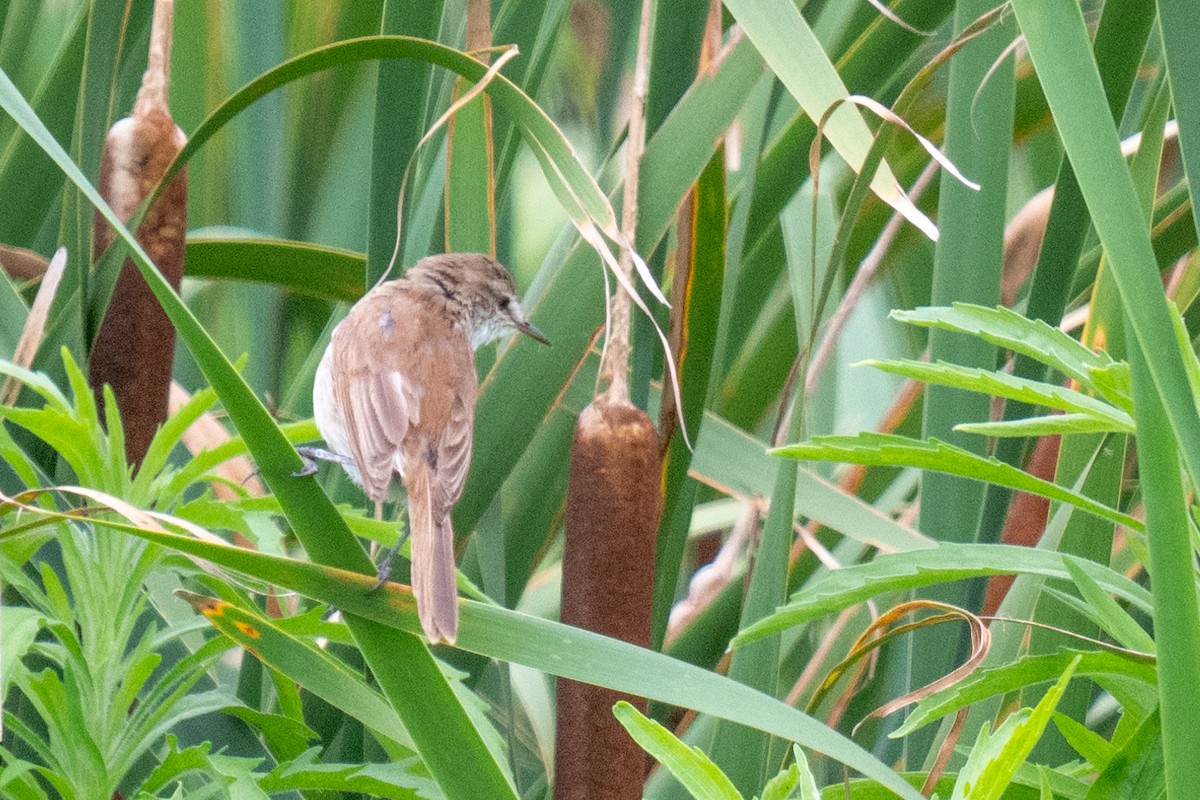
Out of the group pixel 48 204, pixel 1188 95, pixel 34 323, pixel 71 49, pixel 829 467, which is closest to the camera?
pixel 1188 95

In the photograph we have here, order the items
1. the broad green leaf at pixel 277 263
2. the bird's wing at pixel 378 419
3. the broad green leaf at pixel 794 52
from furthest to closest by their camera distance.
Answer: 1. the broad green leaf at pixel 277 263
2. the bird's wing at pixel 378 419
3. the broad green leaf at pixel 794 52

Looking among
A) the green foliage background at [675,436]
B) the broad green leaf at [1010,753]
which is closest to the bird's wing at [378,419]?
the green foliage background at [675,436]

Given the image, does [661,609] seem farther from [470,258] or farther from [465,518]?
[470,258]

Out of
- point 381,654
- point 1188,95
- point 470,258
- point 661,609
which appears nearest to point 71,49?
point 470,258

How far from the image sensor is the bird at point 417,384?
1.53 m

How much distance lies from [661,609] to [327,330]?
2.22 ft

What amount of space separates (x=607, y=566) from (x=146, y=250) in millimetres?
603

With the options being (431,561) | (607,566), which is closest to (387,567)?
(431,561)

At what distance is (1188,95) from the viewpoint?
947 mm

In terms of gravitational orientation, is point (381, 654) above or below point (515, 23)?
below

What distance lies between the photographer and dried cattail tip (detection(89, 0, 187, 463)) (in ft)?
4.79

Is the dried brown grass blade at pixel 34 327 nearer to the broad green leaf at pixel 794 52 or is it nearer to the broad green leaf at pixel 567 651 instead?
the broad green leaf at pixel 567 651

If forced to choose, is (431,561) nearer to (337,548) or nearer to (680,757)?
(337,548)

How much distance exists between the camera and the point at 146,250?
148 cm
